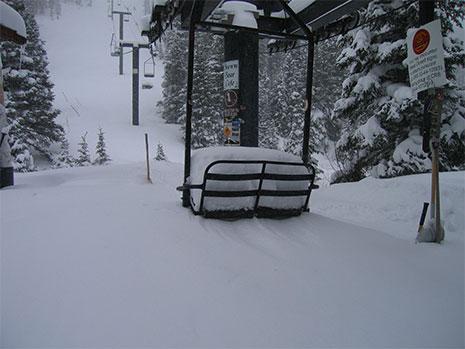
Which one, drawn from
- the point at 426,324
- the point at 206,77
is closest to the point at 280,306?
the point at 426,324

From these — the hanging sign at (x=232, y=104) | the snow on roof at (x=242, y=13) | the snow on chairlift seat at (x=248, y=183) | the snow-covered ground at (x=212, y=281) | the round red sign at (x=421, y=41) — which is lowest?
the snow-covered ground at (x=212, y=281)

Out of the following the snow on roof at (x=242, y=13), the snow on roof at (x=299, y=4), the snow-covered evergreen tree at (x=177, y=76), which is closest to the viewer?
the snow on roof at (x=242, y=13)

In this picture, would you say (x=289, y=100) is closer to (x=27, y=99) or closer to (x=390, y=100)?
(x=27, y=99)

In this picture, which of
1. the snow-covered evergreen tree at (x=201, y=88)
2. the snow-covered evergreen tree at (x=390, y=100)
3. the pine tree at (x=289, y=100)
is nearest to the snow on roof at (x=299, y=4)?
the snow-covered evergreen tree at (x=390, y=100)

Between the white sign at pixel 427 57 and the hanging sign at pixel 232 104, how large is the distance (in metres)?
3.10

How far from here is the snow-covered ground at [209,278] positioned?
2.35m

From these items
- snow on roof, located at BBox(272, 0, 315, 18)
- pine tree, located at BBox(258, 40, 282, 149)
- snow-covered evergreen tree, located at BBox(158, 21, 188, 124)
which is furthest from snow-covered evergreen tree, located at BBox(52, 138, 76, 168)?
snow on roof, located at BBox(272, 0, 315, 18)

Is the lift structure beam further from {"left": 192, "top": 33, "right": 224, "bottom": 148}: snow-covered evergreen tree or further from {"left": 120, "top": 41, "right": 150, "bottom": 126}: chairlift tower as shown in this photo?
{"left": 120, "top": 41, "right": 150, "bottom": 126}: chairlift tower

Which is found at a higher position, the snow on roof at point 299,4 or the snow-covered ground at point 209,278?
the snow on roof at point 299,4

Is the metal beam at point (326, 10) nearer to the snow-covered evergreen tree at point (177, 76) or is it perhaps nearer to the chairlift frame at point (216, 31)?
the chairlift frame at point (216, 31)

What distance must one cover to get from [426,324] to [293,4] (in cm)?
607

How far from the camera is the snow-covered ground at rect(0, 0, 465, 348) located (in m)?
2.35

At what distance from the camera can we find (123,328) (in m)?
2.29

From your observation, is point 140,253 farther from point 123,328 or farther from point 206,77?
point 206,77
